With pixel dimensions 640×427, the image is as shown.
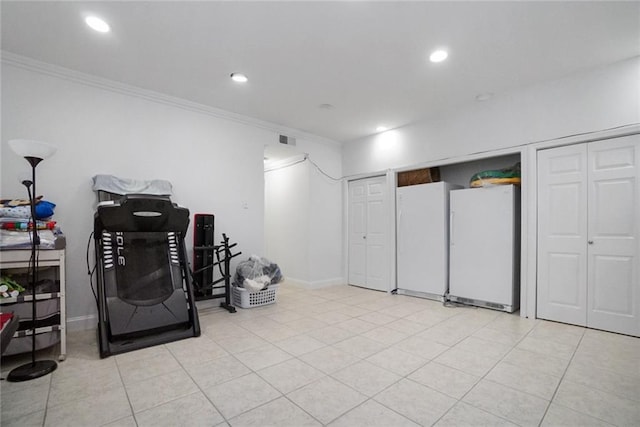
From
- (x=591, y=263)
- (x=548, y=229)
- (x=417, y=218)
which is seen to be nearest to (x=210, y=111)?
(x=417, y=218)

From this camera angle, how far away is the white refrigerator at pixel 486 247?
372cm

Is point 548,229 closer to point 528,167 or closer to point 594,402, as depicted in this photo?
Result: point 528,167

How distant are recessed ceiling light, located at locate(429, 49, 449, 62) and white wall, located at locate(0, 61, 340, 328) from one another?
2704mm

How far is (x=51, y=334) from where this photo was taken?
2.38 m

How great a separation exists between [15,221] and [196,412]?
2.09 m

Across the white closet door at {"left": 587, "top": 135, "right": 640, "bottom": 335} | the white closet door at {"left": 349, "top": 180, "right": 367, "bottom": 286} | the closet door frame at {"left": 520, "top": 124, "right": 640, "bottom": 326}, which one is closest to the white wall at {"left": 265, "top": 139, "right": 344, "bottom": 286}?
the white closet door at {"left": 349, "top": 180, "right": 367, "bottom": 286}

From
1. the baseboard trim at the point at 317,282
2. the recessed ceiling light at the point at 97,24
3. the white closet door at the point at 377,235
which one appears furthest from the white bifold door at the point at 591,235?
the recessed ceiling light at the point at 97,24

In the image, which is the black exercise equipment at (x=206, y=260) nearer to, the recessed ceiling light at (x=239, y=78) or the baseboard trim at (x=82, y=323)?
the baseboard trim at (x=82, y=323)

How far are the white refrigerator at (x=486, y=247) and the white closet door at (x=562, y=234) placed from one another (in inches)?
12.1

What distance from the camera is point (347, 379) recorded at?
2.10 meters

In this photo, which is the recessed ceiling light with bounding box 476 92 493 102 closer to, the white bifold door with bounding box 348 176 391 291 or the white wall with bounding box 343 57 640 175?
the white wall with bounding box 343 57 640 175

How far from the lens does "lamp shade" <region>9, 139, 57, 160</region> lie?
2.04 metres

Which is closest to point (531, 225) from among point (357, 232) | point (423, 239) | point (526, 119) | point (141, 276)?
point (526, 119)

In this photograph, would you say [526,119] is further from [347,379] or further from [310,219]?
[347,379]
